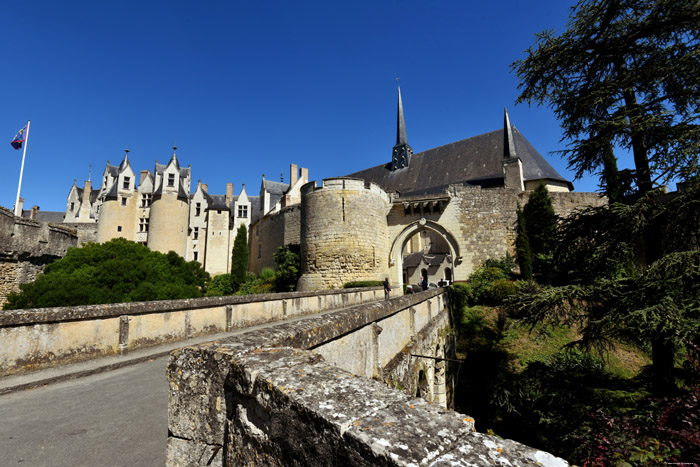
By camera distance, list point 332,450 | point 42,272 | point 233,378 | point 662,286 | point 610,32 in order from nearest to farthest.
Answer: point 332,450
point 233,378
point 662,286
point 610,32
point 42,272

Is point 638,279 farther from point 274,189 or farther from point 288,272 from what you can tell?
point 274,189

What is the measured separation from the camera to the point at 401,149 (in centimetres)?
3212

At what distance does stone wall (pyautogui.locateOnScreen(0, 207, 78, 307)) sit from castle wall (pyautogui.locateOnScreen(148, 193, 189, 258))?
14.5 metres

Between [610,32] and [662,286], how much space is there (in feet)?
18.3

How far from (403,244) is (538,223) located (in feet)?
27.1

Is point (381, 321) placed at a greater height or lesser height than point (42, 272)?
lesser

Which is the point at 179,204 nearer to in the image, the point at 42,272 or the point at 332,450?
the point at 42,272

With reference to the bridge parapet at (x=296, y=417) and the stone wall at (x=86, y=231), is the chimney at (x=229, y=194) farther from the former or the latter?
the bridge parapet at (x=296, y=417)

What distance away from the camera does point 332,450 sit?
3.35 ft

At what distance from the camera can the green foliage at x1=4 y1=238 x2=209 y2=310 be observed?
36.0 ft

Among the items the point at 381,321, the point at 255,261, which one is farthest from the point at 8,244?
the point at 255,261

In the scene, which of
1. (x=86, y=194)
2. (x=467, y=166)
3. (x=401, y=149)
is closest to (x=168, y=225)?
(x=86, y=194)

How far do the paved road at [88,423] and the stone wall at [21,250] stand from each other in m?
15.4

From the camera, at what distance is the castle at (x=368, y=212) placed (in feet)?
66.4
